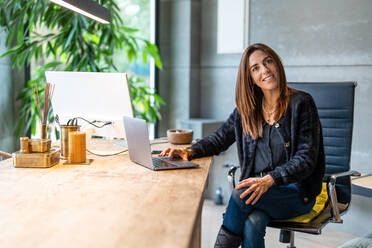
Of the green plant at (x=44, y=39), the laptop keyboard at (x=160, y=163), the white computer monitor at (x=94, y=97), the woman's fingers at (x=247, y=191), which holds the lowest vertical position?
the woman's fingers at (x=247, y=191)

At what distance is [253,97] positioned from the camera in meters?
2.26

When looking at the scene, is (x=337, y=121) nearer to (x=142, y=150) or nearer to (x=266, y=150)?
(x=266, y=150)

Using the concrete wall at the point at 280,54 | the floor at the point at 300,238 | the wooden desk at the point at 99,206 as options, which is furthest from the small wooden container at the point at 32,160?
the concrete wall at the point at 280,54

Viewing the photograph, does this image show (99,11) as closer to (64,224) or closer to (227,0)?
(64,224)

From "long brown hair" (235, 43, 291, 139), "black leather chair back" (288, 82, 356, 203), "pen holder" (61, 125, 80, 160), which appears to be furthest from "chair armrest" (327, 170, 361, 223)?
"pen holder" (61, 125, 80, 160)

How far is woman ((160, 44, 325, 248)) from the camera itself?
1.92 metres

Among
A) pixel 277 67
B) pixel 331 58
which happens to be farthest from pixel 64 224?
pixel 331 58

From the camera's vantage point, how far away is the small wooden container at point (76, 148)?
197 centimetres

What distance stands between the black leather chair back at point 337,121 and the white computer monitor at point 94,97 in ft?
3.97

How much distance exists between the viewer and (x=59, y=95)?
227cm

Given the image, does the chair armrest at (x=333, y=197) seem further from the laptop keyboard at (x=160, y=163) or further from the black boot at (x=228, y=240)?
the laptop keyboard at (x=160, y=163)

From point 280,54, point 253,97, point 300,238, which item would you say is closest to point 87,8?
point 253,97

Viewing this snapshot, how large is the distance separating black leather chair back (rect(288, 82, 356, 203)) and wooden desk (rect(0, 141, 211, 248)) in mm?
1034

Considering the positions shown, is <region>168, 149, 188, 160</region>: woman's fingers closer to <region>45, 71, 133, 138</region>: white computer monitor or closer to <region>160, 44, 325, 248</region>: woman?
<region>160, 44, 325, 248</region>: woman
